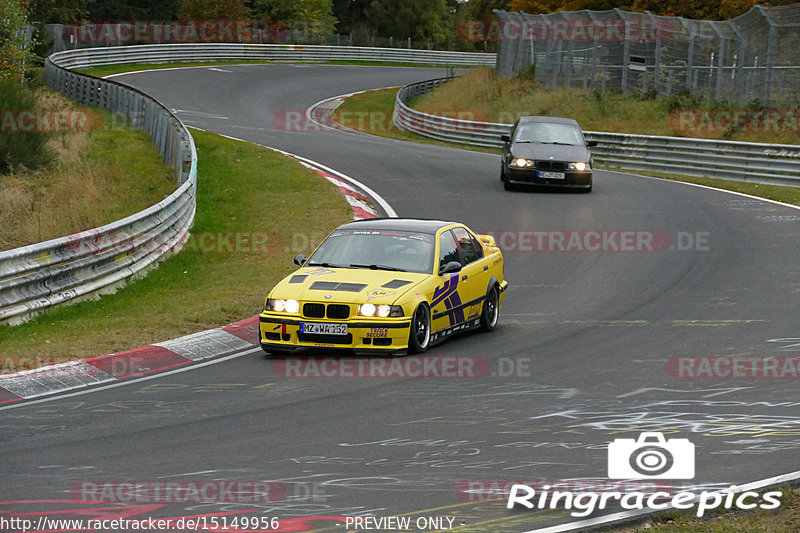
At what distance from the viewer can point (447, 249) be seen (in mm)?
12953

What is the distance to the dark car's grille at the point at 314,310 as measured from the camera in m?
11.5

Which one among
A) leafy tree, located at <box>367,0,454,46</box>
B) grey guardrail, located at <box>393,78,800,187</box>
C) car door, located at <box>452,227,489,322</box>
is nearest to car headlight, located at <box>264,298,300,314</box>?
car door, located at <box>452,227,489,322</box>

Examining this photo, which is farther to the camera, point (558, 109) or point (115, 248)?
point (558, 109)

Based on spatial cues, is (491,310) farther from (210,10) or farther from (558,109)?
(210,10)

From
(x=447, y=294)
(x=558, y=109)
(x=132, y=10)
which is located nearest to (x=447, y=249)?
(x=447, y=294)

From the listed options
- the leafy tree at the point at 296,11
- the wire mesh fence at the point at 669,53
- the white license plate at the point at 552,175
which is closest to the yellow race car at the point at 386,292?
the white license plate at the point at 552,175

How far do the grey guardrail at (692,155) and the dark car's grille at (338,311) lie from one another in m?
18.3

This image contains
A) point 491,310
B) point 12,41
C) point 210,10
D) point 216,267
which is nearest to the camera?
point 491,310

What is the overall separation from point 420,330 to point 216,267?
22.0 feet

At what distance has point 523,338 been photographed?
12711 mm

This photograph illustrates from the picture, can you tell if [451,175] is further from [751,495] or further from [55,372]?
[751,495]

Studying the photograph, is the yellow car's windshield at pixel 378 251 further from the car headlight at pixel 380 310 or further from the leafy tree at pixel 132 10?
the leafy tree at pixel 132 10

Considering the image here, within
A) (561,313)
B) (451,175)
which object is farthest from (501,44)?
(561,313)

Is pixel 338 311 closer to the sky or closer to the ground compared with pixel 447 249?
closer to the ground
